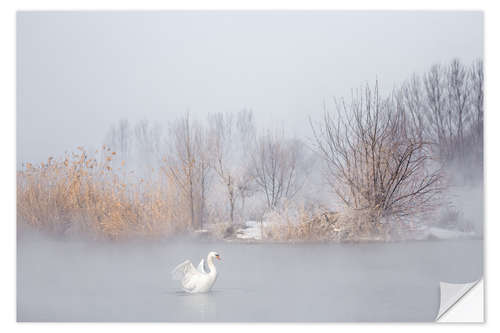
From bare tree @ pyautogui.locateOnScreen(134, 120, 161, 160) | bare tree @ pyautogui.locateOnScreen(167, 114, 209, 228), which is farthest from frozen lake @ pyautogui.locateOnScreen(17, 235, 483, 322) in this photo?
bare tree @ pyautogui.locateOnScreen(134, 120, 161, 160)

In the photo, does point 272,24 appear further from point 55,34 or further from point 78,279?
point 78,279

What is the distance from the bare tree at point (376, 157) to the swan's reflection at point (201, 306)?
1324 mm

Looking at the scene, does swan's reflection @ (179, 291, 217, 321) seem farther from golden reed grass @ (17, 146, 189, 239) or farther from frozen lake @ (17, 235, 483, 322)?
golden reed grass @ (17, 146, 189, 239)

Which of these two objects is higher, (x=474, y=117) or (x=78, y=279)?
(x=474, y=117)

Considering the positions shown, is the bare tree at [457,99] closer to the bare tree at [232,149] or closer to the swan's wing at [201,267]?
the bare tree at [232,149]

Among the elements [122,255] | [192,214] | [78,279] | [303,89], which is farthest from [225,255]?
[303,89]

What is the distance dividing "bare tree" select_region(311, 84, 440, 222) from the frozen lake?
0.37m

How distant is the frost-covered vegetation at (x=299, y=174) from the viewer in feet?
14.9

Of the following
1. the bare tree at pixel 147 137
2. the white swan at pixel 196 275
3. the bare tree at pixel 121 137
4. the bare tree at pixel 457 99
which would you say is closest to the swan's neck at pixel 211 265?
the white swan at pixel 196 275

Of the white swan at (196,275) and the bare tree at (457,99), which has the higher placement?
the bare tree at (457,99)

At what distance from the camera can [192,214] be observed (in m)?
4.61

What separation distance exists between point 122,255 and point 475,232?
2.84m

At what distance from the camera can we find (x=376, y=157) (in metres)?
4.60

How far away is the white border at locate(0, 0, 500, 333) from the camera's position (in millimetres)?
4422
